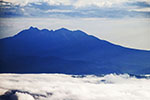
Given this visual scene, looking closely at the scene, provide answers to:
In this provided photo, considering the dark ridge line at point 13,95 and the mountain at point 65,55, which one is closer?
the dark ridge line at point 13,95

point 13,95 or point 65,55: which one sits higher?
point 65,55

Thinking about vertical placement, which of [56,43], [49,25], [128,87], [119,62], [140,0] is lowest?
[128,87]

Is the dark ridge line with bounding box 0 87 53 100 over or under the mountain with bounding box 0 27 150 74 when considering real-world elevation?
under

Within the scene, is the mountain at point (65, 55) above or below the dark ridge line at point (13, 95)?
above

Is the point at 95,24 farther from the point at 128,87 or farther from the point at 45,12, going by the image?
the point at 128,87

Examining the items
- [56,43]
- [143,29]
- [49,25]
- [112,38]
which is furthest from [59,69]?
[143,29]

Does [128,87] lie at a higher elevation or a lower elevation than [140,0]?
lower

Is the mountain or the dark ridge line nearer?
the dark ridge line

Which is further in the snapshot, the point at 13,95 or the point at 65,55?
the point at 65,55
